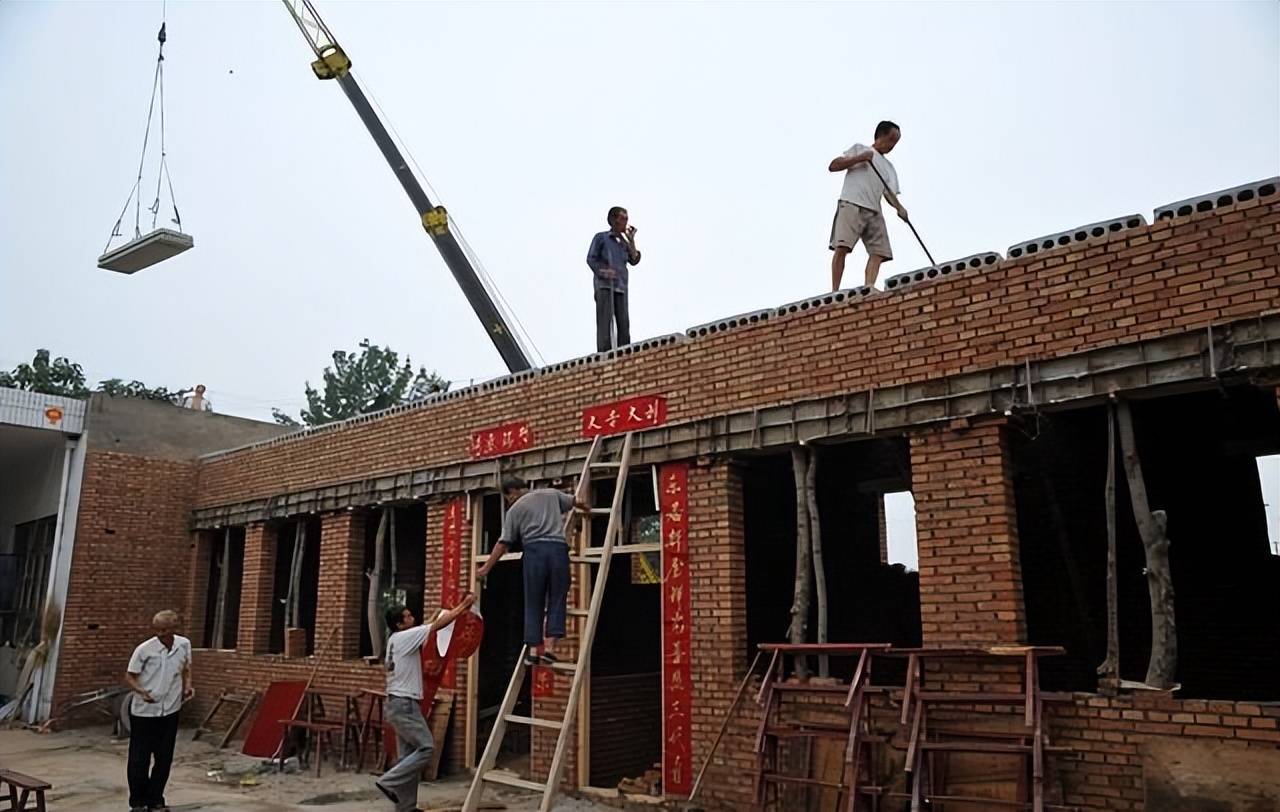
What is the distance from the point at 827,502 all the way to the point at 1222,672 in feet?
13.7

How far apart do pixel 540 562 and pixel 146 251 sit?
7334 millimetres

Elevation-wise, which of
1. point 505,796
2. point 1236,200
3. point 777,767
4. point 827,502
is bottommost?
point 505,796

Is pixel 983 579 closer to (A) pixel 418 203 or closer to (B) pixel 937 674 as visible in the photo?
(B) pixel 937 674

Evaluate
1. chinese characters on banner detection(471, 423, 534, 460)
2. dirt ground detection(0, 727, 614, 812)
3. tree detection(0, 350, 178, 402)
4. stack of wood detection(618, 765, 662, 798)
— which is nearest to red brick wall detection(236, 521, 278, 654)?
dirt ground detection(0, 727, 614, 812)

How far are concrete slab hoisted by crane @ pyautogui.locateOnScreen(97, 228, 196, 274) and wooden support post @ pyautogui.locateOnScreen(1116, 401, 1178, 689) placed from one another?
9.78m

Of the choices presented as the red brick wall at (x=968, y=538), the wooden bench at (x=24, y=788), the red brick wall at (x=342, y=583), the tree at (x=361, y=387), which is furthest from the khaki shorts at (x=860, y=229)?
the tree at (x=361, y=387)

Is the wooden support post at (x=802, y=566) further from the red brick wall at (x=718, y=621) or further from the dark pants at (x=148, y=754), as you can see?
the dark pants at (x=148, y=754)

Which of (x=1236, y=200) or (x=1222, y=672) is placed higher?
(x=1236, y=200)

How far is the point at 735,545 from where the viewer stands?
7.82m

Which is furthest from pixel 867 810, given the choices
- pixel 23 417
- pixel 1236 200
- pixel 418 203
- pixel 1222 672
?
pixel 23 417

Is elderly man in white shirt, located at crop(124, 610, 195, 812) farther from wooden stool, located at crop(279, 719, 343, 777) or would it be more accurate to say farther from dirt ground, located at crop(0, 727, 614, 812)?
wooden stool, located at crop(279, 719, 343, 777)

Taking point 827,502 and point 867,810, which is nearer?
point 867,810

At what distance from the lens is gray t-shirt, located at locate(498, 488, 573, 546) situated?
6.68 meters

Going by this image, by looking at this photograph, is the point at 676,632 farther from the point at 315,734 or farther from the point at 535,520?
the point at 315,734
